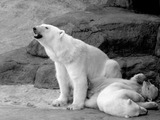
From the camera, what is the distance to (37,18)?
13.7 metres

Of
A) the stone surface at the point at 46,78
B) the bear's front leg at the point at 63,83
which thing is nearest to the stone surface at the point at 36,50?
the stone surface at the point at 46,78

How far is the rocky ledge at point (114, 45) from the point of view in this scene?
28.9 ft

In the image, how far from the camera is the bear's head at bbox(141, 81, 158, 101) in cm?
762

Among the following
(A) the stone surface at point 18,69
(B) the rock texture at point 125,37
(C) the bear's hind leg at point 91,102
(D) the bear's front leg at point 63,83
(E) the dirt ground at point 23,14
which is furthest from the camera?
(E) the dirt ground at point 23,14

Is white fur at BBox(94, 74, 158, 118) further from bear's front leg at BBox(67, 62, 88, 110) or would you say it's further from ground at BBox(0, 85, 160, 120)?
bear's front leg at BBox(67, 62, 88, 110)

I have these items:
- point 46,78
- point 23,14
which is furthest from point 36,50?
point 23,14

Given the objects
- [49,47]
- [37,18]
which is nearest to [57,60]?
[49,47]

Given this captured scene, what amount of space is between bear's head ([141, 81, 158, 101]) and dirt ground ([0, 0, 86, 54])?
18.8 feet

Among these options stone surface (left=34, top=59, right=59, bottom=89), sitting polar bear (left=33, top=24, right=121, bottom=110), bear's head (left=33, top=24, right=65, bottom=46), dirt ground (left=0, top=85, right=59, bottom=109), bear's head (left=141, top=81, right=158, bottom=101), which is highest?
bear's head (left=33, top=24, right=65, bottom=46)

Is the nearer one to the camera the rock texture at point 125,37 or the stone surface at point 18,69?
the rock texture at point 125,37

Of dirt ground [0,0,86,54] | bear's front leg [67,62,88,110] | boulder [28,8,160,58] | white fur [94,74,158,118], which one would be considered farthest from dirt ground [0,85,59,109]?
dirt ground [0,0,86,54]

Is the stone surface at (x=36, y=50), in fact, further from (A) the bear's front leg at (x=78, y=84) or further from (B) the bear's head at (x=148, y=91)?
(B) the bear's head at (x=148, y=91)

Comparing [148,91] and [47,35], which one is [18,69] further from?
[148,91]

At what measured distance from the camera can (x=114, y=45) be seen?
9109mm
